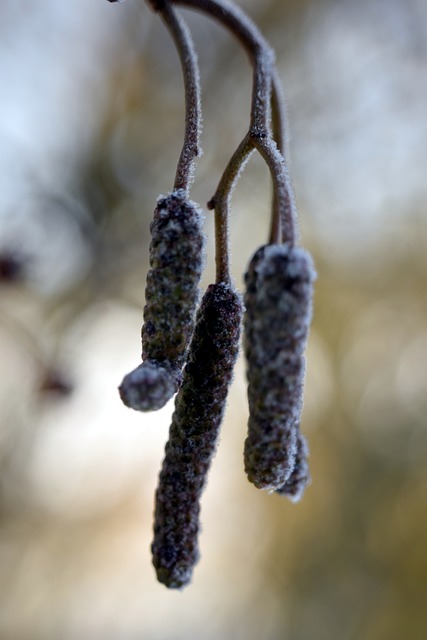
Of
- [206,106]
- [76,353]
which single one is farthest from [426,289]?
[76,353]

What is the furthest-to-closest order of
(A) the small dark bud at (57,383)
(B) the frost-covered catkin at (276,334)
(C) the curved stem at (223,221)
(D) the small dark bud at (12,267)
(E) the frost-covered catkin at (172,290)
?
1. (A) the small dark bud at (57,383)
2. (D) the small dark bud at (12,267)
3. (C) the curved stem at (223,221)
4. (E) the frost-covered catkin at (172,290)
5. (B) the frost-covered catkin at (276,334)

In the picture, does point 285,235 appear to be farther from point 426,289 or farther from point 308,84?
point 426,289

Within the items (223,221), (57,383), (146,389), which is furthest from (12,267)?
(146,389)

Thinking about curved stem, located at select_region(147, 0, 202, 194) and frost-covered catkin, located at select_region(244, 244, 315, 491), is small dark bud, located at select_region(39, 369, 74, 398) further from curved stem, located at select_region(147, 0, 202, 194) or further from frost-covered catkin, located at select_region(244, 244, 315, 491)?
frost-covered catkin, located at select_region(244, 244, 315, 491)

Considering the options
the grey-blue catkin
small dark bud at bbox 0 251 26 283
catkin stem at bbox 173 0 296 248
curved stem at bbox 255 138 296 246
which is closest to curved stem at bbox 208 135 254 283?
catkin stem at bbox 173 0 296 248

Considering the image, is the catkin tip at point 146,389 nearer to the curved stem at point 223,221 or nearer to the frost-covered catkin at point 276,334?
the frost-covered catkin at point 276,334

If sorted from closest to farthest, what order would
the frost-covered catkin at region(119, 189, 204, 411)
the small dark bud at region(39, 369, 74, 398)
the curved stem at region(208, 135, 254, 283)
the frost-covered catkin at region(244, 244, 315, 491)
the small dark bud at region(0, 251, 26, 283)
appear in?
the frost-covered catkin at region(244, 244, 315, 491), the frost-covered catkin at region(119, 189, 204, 411), the curved stem at region(208, 135, 254, 283), the small dark bud at region(0, 251, 26, 283), the small dark bud at region(39, 369, 74, 398)

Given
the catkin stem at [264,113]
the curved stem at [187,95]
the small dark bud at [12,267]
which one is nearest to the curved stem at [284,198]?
the catkin stem at [264,113]

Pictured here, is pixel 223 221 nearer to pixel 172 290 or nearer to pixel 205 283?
pixel 172 290
